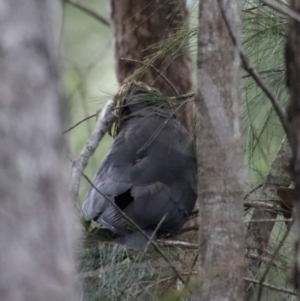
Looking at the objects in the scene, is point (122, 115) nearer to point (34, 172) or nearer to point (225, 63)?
point (225, 63)

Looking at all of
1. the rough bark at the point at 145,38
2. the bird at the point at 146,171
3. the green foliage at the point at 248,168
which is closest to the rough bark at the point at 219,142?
the green foliage at the point at 248,168

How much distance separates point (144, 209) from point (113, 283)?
65cm

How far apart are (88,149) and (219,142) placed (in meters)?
0.36

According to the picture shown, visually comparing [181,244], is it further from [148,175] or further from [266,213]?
[148,175]

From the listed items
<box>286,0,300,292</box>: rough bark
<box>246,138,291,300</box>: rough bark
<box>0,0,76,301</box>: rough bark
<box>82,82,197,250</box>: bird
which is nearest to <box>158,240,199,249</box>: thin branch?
<box>246,138,291,300</box>: rough bark

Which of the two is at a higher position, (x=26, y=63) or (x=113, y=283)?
(x=26, y=63)

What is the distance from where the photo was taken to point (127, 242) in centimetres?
198

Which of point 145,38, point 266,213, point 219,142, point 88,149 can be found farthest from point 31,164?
point 145,38

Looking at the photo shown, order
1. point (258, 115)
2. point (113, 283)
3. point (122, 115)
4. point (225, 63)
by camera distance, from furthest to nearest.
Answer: point (122, 115)
point (258, 115)
point (113, 283)
point (225, 63)

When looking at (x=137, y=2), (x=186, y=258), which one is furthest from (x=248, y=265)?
(x=137, y=2)

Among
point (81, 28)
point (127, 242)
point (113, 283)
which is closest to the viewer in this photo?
point (113, 283)

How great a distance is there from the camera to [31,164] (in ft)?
2.81

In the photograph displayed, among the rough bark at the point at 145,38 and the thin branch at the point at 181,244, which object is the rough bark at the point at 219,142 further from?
the rough bark at the point at 145,38


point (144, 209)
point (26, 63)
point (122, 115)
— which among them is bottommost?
point (144, 209)
